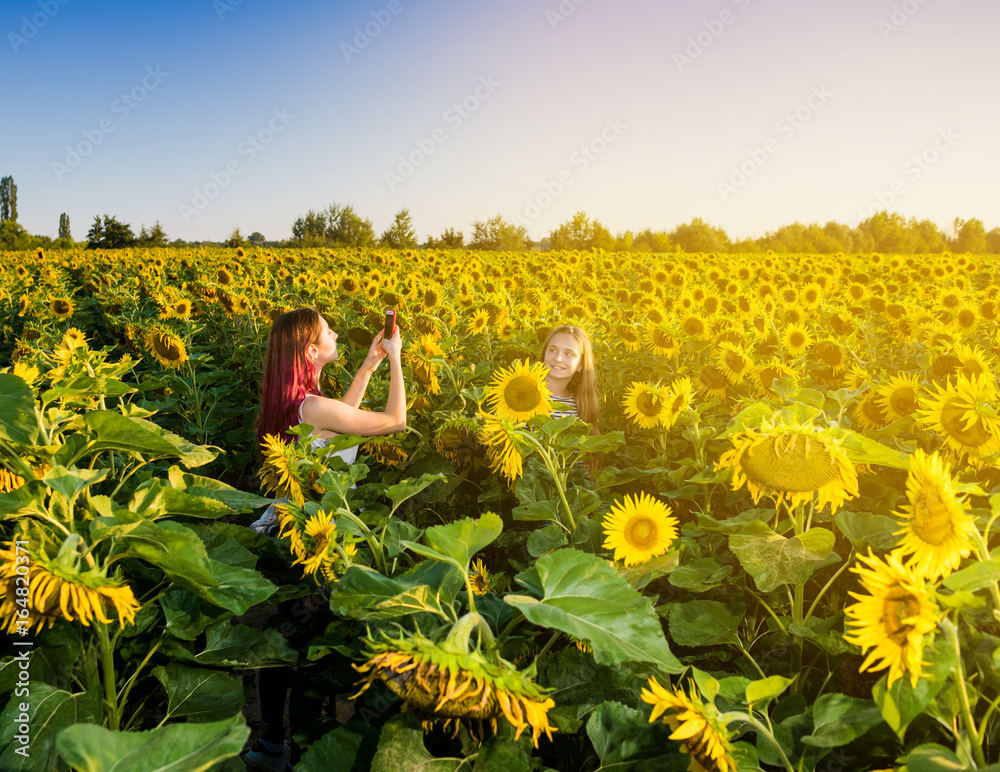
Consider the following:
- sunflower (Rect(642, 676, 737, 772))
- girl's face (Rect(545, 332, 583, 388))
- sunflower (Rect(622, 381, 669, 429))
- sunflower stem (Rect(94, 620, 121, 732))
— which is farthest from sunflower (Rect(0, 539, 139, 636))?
girl's face (Rect(545, 332, 583, 388))

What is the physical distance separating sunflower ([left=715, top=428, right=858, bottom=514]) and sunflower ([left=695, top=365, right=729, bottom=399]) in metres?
1.95

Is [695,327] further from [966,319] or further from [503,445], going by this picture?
[503,445]

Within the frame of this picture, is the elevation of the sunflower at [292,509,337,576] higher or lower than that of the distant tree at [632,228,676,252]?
lower

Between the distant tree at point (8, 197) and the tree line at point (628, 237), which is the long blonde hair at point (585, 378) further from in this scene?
the distant tree at point (8, 197)

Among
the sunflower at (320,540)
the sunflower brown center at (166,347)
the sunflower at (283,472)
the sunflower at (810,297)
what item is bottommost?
the sunflower at (320,540)

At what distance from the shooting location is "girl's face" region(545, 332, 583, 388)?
4254 millimetres

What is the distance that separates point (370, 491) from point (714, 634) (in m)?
1.48

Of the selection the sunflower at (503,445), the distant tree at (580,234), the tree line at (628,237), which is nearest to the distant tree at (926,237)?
the tree line at (628,237)

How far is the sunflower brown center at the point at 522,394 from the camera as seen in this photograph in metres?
2.80

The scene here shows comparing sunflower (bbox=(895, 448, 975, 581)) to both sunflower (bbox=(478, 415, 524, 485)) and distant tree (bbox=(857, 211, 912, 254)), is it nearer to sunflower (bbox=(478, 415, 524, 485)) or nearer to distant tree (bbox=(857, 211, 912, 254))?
sunflower (bbox=(478, 415, 524, 485))

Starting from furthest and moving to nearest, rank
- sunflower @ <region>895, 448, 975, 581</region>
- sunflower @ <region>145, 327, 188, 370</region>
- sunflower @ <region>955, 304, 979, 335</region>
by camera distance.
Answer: sunflower @ <region>145, 327, 188, 370</region> → sunflower @ <region>955, 304, 979, 335</region> → sunflower @ <region>895, 448, 975, 581</region>

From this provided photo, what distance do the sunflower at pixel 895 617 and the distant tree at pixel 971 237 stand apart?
163ft

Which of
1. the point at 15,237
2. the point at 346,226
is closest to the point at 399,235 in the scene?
the point at 346,226

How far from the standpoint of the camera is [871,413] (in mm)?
3041
